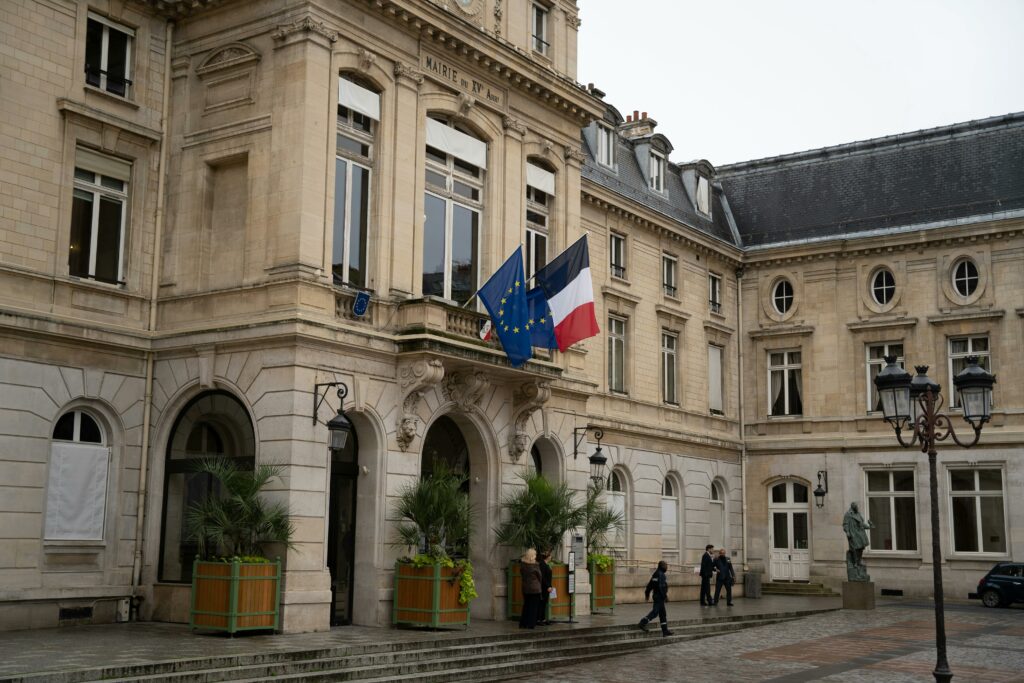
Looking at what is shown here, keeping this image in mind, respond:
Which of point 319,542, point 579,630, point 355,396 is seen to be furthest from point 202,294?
point 579,630

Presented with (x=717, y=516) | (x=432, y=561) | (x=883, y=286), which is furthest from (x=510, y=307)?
(x=883, y=286)

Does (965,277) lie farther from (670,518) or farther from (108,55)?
(108,55)

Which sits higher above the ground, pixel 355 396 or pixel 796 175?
pixel 796 175

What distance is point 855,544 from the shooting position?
3073 centimetres

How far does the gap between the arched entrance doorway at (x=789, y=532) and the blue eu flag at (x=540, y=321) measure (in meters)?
15.9

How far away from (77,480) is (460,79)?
10.3 m

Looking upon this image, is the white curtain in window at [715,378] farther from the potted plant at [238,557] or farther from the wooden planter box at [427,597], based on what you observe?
the potted plant at [238,557]

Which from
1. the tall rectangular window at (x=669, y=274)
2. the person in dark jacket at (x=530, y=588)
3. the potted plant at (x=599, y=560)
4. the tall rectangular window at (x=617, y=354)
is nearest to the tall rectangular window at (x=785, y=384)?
the tall rectangular window at (x=669, y=274)

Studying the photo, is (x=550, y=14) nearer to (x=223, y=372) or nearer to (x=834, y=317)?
(x=223, y=372)

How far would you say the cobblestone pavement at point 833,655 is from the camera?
699 inches

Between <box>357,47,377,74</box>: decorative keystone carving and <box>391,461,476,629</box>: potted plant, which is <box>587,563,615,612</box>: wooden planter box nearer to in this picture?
<box>391,461,476,629</box>: potted plant

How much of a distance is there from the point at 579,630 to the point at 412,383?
5.34 meters

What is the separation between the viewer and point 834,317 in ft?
118

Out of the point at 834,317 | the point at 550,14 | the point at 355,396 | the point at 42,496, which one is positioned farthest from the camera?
the point at 834,317
